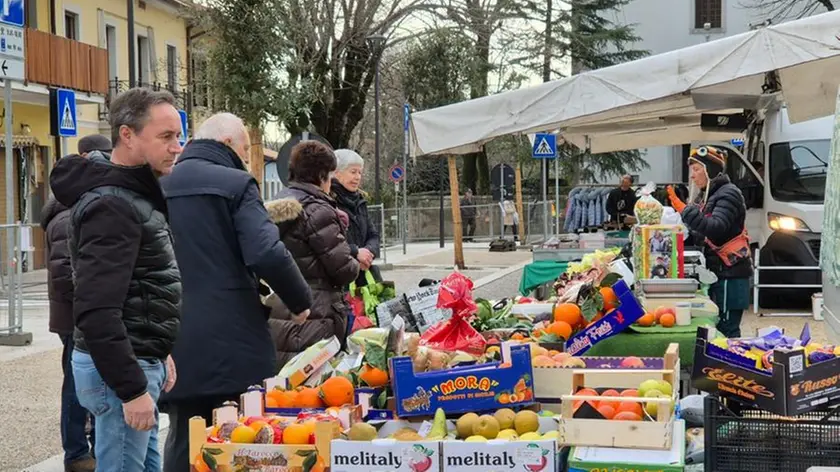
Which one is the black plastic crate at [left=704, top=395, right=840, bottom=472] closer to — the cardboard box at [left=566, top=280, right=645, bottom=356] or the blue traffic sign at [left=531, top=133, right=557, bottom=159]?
the cardboard box at [left=566, top=280, right=645, bottom=356]

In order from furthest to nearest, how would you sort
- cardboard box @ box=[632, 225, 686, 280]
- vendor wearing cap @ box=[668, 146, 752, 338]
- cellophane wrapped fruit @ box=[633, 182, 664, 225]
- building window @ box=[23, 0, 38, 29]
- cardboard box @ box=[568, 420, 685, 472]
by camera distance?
1. building window @ box=[23, 0, 38, 29]
2. vendor wearing cap @ box=[668, 146, 752, 338]
3. cellophane wrapped fruit @ box=[633, 182, 664, 225]
4. cardboard box @ box=[632, 225, 686, 280]
5. cardboard box @ box=[568, 420, 685, 472]

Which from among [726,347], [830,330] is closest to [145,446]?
[726,347]

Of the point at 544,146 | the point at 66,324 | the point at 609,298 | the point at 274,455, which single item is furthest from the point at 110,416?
the point at 544,146

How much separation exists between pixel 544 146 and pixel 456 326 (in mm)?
14465

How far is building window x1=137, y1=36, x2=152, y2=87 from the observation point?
31516mm

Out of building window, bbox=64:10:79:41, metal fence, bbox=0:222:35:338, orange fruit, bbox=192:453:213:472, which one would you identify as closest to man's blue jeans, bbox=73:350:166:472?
orange fruit, bbox=192:453:213:472

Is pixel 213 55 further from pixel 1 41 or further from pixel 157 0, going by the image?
pixel 157 0

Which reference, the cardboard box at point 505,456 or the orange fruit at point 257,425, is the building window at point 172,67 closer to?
the orange fruit at point 257,425

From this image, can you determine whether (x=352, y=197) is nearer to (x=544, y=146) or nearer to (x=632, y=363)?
(x=632, y=363)

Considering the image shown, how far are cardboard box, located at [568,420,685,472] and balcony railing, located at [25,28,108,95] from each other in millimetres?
21502

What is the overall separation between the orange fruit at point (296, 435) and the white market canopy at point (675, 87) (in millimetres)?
5459

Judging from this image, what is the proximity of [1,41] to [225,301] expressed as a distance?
719 cm

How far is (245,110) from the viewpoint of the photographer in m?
17.9

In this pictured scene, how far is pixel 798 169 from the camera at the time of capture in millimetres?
12180
